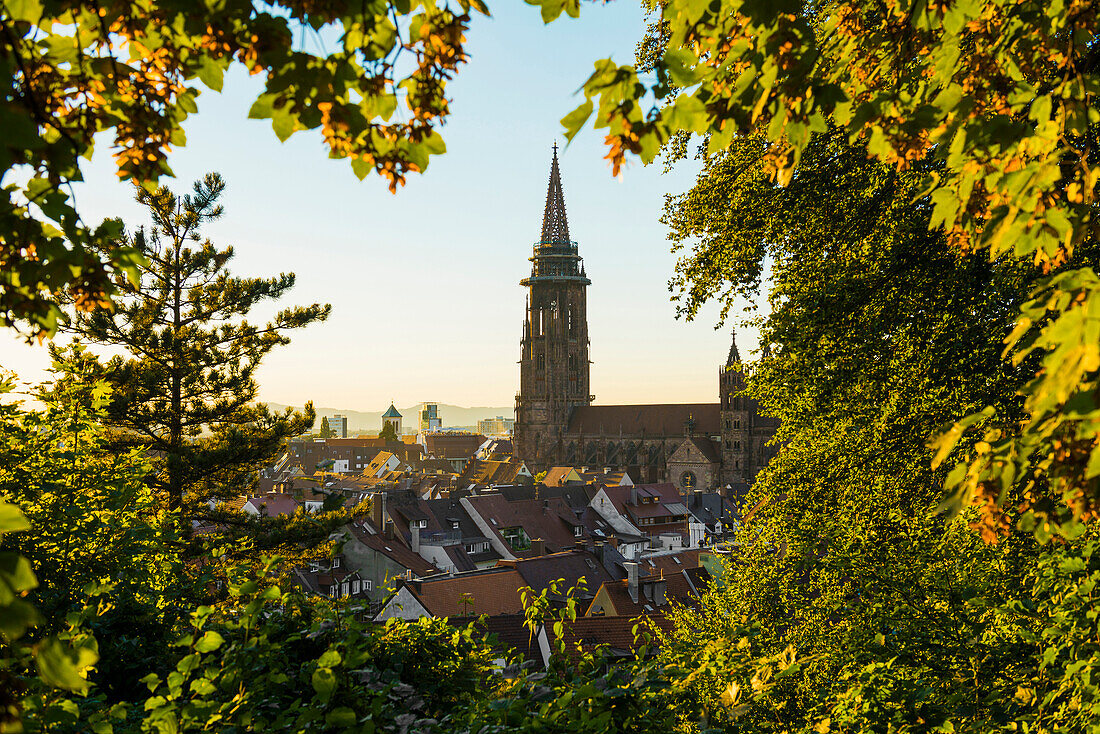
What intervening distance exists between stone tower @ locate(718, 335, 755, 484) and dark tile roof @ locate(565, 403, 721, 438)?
1058cm

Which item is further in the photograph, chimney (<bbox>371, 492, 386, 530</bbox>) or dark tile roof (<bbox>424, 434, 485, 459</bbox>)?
dark tile roof (<bbox>424, 434, 485, 459</bbox>)

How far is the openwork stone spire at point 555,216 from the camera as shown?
424 ft

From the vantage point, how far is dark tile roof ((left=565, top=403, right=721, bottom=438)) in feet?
370

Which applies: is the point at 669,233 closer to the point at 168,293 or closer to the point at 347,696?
the point at 347,696

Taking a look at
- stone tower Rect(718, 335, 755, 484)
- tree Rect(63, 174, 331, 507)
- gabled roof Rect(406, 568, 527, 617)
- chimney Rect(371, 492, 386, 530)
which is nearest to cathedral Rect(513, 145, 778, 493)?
stone tower Rect(718, 335, 755, 484)

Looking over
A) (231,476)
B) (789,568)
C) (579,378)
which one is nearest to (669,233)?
(789,568)

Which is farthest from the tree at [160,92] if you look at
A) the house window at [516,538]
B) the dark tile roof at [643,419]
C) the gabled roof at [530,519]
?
the dark tile roof at [643,419]

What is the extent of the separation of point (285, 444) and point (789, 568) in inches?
721

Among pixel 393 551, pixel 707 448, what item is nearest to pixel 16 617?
pixel 393 551

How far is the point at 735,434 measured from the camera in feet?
327

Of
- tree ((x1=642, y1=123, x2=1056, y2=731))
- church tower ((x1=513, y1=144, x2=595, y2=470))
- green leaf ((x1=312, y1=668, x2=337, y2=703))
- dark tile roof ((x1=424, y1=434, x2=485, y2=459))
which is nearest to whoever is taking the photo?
green leaf ((x1=312, y1=668, x2=337, y2=703))

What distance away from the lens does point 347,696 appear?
4352mm

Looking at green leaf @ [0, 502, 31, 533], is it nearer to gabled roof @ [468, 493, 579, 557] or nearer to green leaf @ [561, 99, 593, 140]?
green leaf @ [561, 99, 593, 140]

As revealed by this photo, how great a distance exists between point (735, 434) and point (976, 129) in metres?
99.5
